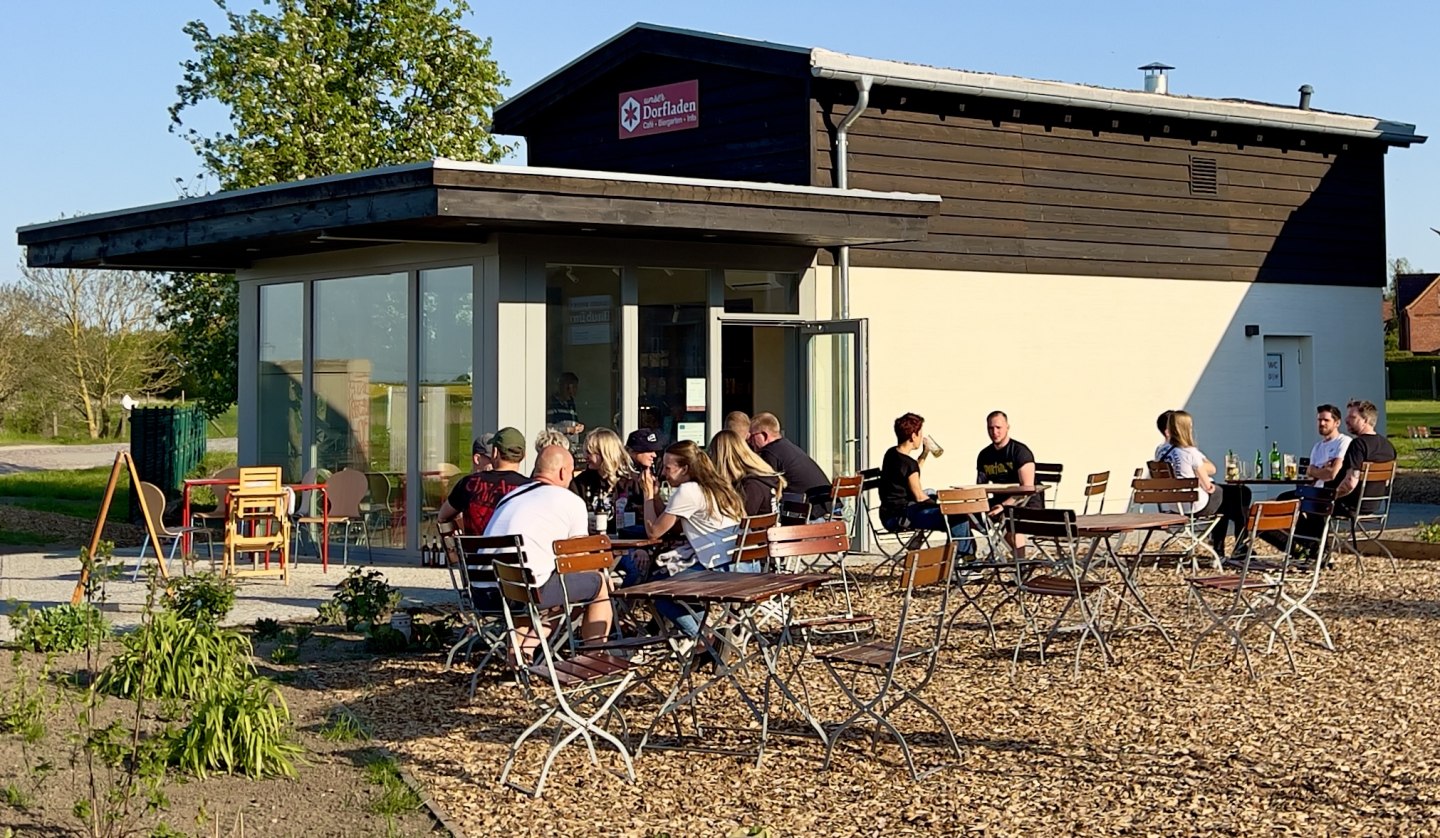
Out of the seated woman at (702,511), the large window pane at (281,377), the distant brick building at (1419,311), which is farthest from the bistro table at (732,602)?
the distant brick building at (1419,311)

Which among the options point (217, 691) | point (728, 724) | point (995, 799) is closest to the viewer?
point (995, 799)

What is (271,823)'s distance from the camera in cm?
552

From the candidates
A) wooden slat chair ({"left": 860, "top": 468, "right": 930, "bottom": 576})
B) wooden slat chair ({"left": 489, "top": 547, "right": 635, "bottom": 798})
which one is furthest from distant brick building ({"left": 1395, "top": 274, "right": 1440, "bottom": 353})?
wooden slat chair ({"left": 489, "top": 547, "right": 635, "bottom": 798})

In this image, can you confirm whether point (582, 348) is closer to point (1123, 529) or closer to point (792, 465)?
point (792, 465)

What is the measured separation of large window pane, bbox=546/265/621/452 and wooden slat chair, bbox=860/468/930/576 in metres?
2.23

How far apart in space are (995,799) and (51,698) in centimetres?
414

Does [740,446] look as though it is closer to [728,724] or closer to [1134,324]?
[728,724]

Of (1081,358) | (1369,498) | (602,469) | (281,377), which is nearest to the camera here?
(602,469)

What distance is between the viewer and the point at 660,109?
16.0 m

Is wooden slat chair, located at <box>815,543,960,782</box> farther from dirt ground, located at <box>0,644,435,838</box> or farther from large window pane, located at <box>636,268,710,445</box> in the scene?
large window pane, located at <box>636,268,710,445</box>

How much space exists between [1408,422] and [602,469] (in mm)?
37910

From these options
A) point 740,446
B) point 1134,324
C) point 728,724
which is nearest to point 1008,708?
point 728,724

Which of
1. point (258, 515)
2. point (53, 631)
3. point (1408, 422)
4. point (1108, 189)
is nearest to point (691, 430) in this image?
point (258, 515)

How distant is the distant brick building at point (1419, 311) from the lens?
7256 cm
